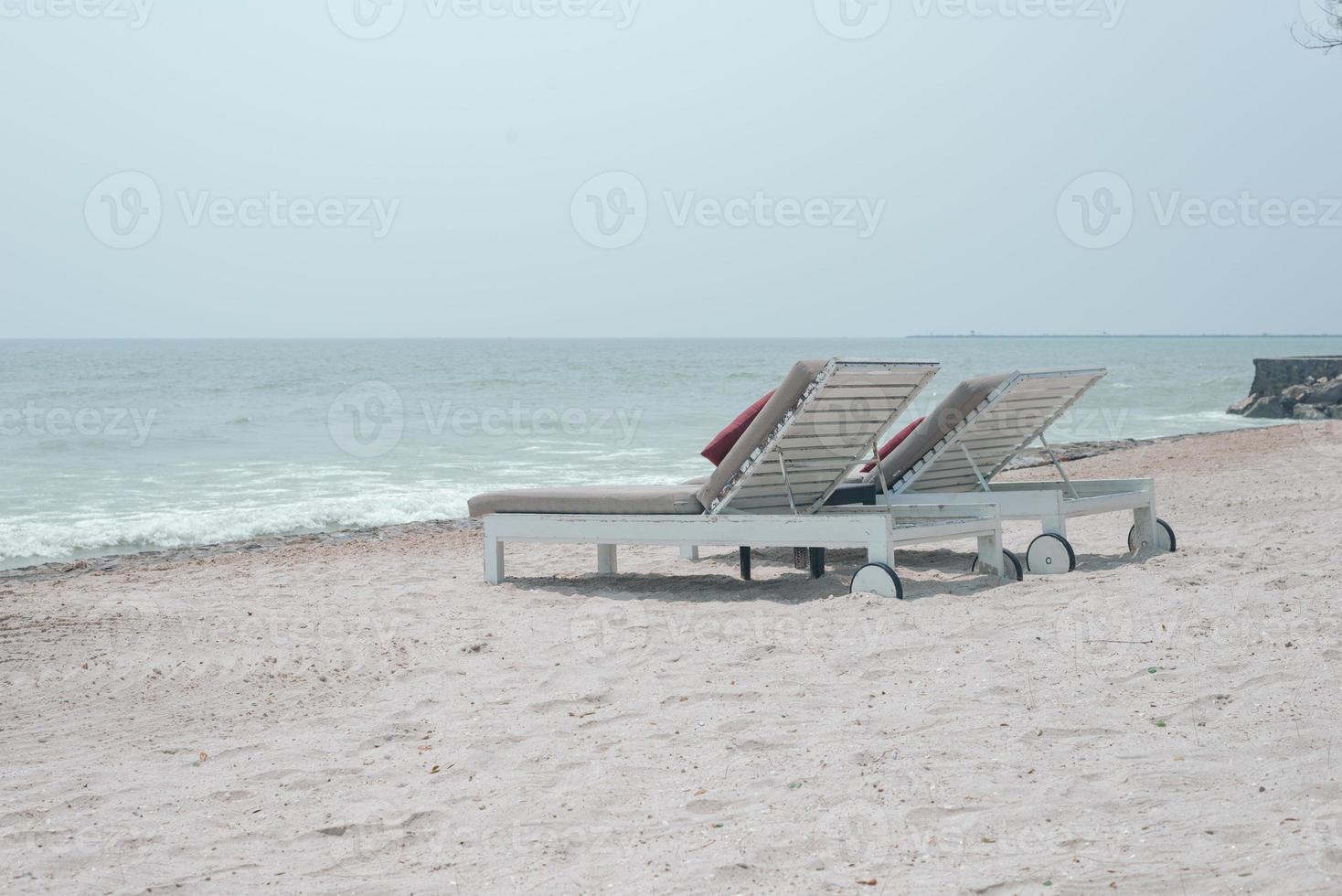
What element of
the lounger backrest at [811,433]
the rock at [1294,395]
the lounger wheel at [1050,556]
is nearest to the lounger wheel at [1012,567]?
the lounger wheel at [1050,556]

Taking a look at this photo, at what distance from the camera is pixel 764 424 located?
6676mm

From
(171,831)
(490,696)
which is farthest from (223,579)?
(171,831)

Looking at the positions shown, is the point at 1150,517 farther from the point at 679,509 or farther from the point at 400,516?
the point at 400,516

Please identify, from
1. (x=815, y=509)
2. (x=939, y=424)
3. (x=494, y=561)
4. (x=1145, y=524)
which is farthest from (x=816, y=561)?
(x=1145, y=524)

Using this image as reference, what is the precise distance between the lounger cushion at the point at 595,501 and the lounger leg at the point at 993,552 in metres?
1.61

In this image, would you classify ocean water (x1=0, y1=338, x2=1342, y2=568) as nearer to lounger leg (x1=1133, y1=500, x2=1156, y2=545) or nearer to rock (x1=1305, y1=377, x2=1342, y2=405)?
rock (x1=1305, y1=377, x2=1342, y2=405)

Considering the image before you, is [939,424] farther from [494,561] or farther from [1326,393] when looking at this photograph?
[1326,393]

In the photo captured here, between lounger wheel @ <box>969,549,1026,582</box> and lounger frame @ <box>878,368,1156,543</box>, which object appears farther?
lounger frame @ <box>878,368,1156,543</box>

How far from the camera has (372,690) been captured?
16.5ft

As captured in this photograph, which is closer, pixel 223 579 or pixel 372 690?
pixel 372 690

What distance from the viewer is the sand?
314 centimetres

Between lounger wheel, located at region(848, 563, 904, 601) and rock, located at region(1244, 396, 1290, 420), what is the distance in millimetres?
26003

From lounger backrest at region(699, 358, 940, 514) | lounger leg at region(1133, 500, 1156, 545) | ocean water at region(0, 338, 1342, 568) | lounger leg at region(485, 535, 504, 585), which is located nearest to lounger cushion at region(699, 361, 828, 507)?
lounger backrest at region(699, 358, 940, 514)

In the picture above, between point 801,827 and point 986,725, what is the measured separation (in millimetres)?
1020
